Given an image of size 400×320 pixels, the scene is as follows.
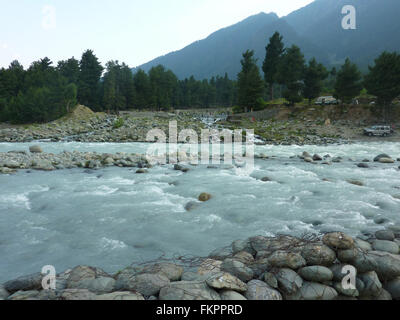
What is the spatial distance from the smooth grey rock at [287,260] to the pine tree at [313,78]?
4275 centimetres

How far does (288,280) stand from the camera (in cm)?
383

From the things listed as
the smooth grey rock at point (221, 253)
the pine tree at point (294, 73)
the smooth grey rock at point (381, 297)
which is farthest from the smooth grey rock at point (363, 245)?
the pine tree at point (294, 73)

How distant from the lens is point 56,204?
8.73 metres

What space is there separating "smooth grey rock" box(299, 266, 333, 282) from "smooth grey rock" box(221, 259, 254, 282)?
0.86 meters

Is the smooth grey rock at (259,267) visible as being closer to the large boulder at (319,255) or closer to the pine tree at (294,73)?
the large boulder at (319,255)

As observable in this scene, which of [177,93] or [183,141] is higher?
[177,93]

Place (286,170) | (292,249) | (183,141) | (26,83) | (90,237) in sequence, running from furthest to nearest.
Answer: (26,83), (183,141), (286,170), (90,237), (292,249)

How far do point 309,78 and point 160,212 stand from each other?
135 feet

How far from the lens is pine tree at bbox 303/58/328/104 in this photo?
132ft

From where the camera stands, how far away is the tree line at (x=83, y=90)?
43031mm

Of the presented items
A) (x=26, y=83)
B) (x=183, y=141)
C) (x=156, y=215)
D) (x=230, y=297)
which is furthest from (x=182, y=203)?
(x=26, y=83)

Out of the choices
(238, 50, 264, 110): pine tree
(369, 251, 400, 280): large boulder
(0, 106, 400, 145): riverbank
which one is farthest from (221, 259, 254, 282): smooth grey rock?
(238, 50, 264, 110): pine tree
